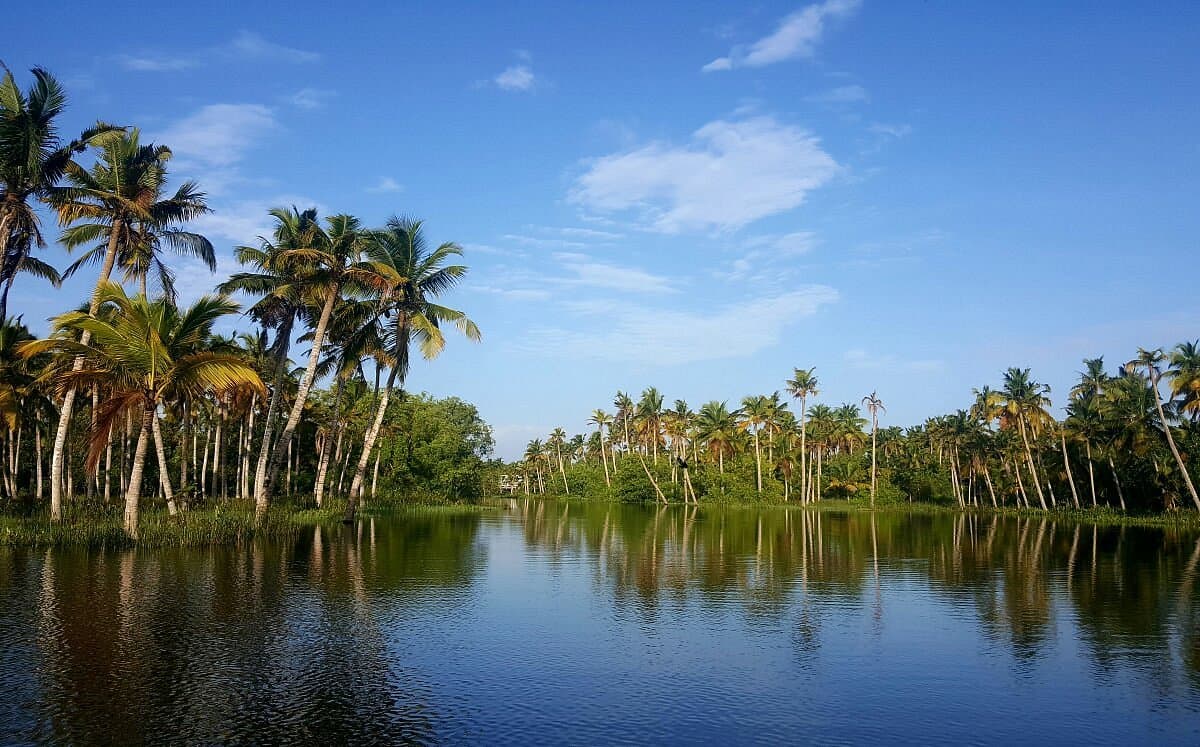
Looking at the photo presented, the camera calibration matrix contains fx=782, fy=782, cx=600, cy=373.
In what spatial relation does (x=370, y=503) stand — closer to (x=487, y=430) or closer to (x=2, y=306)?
(x=2, y=306)

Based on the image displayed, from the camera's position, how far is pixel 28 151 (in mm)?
27406

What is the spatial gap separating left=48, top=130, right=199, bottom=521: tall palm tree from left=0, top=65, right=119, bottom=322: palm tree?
16.3 inches

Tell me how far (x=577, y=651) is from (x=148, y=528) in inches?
779

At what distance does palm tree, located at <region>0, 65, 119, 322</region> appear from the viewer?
2730 centimetres

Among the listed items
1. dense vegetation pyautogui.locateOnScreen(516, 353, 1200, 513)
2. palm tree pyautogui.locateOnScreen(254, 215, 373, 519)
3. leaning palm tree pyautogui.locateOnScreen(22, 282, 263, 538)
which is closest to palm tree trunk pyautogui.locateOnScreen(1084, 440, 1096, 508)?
dense vegetation pyautogui.locateOnScreen(516, 353, 1200, 513)

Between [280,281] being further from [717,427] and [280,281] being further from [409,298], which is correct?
[717,427]

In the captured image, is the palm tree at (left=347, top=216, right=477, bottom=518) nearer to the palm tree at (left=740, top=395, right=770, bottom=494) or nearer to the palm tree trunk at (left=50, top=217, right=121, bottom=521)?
the palm tree trunk at (left=50, top=217, right=121, bottom=521)

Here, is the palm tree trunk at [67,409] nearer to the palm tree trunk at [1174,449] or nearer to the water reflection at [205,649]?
the water reflection at [205,649]

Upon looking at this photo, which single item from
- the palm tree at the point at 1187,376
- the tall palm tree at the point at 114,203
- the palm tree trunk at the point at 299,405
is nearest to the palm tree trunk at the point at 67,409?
the tall palm tree at the point at 114,203

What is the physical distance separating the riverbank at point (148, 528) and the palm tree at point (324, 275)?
107 inches

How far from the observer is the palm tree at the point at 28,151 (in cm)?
2730

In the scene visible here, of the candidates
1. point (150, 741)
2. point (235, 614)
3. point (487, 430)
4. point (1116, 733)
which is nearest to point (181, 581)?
point (235, 614)

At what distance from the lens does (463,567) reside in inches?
1152

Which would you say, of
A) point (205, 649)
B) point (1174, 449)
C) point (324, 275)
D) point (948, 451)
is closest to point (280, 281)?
point (324, 275)
